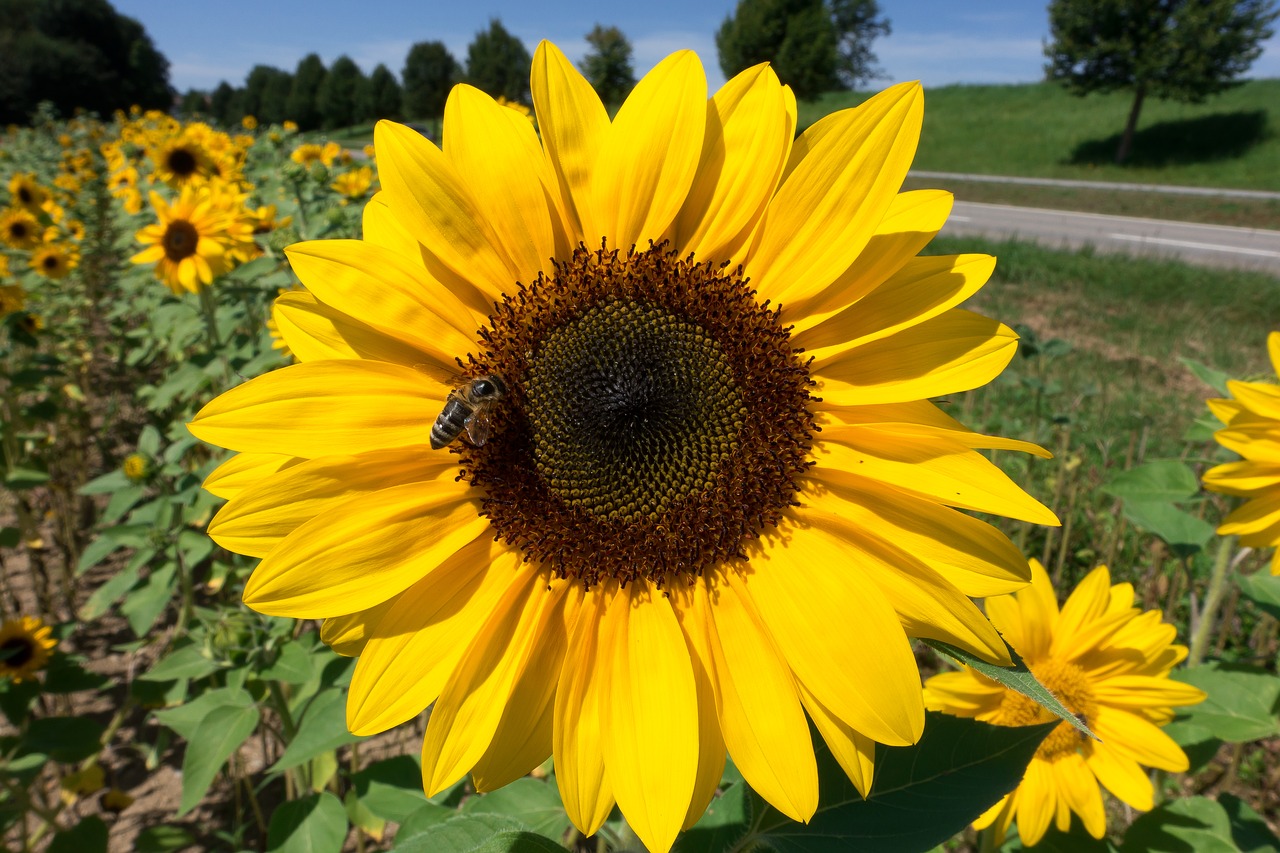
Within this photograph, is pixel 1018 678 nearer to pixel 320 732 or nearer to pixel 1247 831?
pixel 320 732

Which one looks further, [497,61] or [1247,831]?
[497,61]

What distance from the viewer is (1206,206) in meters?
22.0

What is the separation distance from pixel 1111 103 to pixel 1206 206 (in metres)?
19.6

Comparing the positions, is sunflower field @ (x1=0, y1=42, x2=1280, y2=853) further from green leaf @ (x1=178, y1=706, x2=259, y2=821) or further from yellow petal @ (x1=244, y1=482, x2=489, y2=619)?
green leaf @ (x1=178, y1=706, x2=259, y2=821)

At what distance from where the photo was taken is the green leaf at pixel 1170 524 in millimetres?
2723

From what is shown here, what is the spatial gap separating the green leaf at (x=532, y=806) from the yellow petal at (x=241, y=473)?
0.87 m

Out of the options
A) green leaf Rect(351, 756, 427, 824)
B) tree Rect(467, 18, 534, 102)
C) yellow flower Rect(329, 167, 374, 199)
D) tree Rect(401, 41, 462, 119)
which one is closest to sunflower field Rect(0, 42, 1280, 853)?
green leaf Rect(351, 756, 427, 824)

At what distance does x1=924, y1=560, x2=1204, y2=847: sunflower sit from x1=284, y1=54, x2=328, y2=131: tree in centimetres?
4726

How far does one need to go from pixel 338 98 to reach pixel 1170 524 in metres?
48.8

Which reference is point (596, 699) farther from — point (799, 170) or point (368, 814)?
point (368, 814)

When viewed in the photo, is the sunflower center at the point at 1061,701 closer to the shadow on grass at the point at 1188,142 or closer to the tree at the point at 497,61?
the shadow on grass at the point at 1188,142

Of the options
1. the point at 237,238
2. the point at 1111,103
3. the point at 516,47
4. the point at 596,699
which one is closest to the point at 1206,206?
the point at 1111,103

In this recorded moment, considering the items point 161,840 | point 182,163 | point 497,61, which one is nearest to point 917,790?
point 161,840

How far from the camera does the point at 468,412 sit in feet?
4.89
